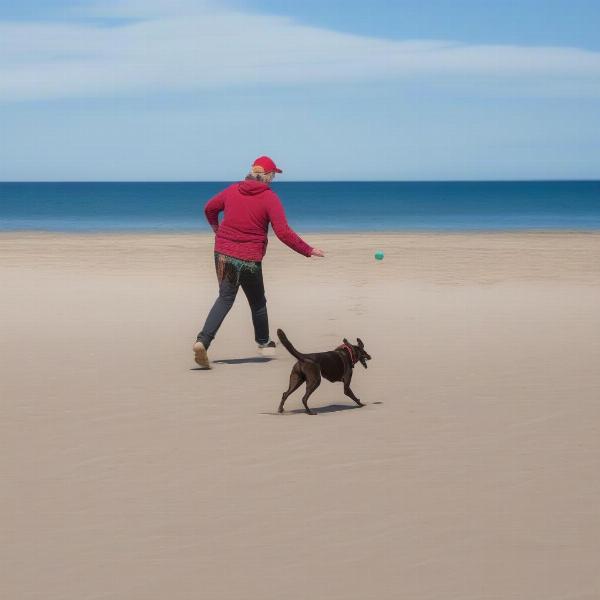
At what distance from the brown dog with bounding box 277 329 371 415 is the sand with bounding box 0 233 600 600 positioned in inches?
7.5

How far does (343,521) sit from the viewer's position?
16.4ft

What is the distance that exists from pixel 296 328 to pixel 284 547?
23.2 ft

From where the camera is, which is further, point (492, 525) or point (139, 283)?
point (139, 283)

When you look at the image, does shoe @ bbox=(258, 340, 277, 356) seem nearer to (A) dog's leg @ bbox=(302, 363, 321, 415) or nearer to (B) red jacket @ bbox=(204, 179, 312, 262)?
(B) red jacket @ bbox=(204, 179, 312, 262)

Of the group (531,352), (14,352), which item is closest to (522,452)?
(531,352)

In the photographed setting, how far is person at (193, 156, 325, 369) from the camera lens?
29.4ft

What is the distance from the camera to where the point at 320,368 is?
7.23m

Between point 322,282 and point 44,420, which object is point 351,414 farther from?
point 322,282

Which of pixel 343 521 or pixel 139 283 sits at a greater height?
pixel 343 521

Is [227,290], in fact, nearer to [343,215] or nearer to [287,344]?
[287,344]

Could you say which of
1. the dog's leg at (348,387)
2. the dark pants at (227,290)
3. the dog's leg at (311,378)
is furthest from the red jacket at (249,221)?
the dog's leg at (311,378)

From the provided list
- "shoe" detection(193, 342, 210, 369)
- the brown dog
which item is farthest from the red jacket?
the brown dog

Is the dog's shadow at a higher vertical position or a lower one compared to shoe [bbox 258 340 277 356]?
higher

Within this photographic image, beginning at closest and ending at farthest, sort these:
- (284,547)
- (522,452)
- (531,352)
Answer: (284,547) < (522,452) < (531,352)
